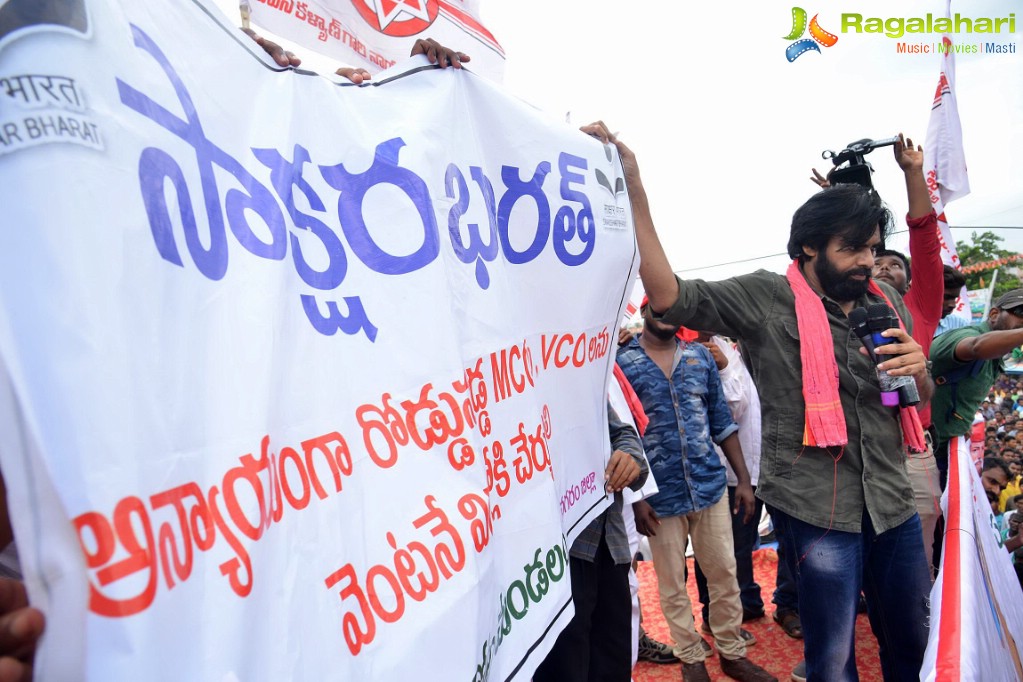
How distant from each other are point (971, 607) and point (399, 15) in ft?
6.59

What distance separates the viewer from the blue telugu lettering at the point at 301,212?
0.79 metres

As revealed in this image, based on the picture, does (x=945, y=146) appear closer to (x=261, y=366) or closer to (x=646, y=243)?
(x=646, y=243)

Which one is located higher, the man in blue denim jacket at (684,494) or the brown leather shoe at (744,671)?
the man in blue denim jacket at (684,494)

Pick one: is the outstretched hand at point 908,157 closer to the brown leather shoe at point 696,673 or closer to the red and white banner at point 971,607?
the red and white banner at point 971,607

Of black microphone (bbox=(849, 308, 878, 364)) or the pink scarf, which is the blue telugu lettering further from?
black microphone (bbox=(849, 308, 878, 364))

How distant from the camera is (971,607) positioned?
1337 mm

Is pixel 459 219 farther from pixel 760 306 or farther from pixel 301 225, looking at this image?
pixel 760 306

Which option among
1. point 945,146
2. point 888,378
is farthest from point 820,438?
point 945,146

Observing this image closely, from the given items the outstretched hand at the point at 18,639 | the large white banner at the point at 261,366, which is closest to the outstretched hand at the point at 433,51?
the large white banner at the point at 261,366

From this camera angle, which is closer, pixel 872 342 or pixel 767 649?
pixel 872 342

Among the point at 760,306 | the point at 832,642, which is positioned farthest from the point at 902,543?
the point at 760,306

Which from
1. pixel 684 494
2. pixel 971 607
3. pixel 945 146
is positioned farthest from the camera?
pixel 945 146

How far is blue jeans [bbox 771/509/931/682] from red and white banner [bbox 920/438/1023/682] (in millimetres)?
212

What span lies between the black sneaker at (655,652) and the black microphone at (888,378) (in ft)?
7.31
